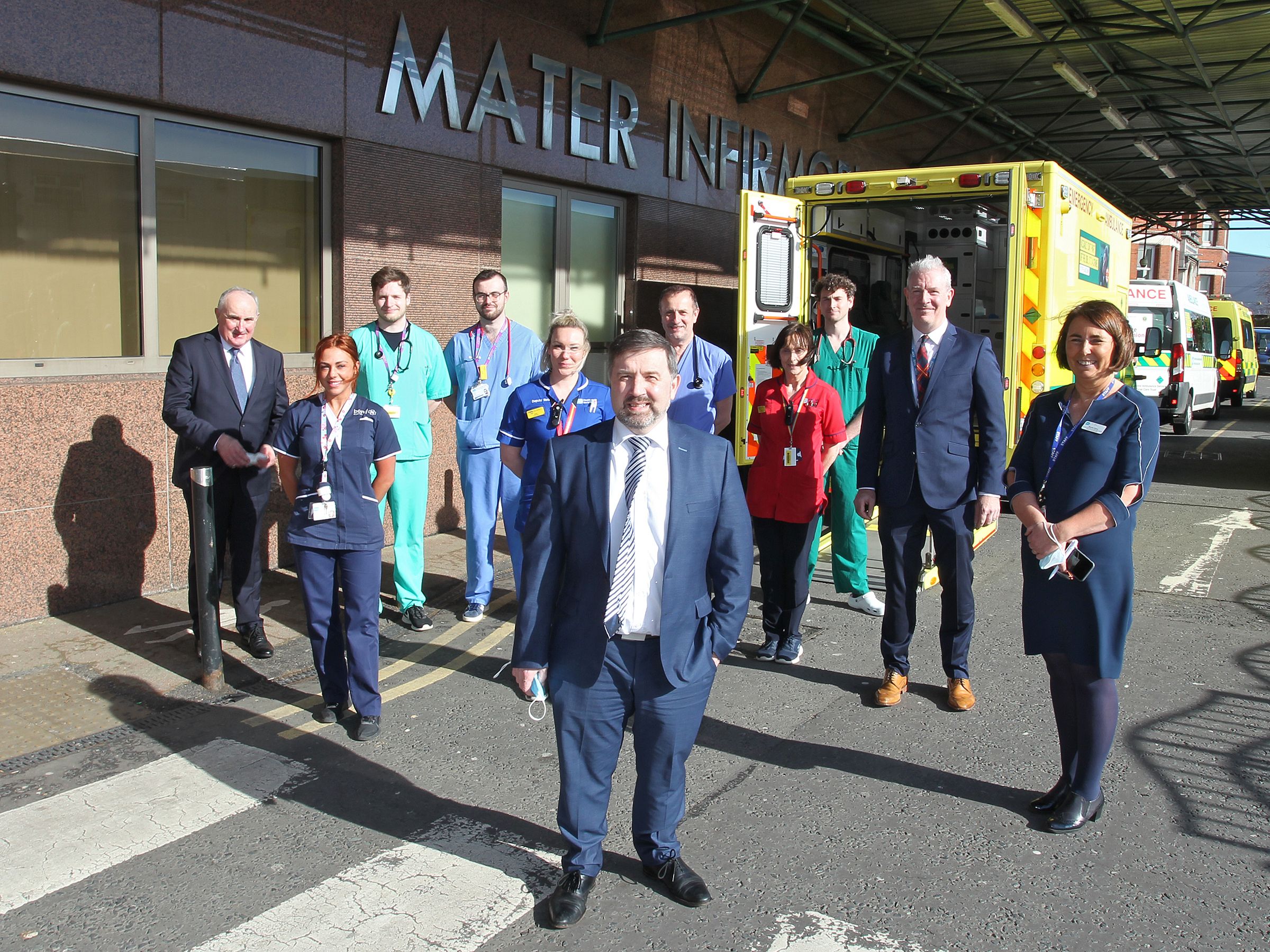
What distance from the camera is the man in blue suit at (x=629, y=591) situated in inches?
121

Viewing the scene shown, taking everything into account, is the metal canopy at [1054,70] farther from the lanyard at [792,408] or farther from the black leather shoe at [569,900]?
the black leather shoe at [569,900]

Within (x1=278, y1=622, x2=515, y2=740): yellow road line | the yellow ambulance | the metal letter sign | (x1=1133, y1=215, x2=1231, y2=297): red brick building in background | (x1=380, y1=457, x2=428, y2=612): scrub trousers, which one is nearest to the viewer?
(x1=278, y1=622, x2=515, y2=740): yellow road line

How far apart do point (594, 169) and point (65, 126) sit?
16.3 ft

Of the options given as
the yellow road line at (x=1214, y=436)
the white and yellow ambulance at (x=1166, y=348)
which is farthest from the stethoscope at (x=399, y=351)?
the white and yellow ambulance at (x=1166, y=348)

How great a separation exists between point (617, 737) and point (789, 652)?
2628mm

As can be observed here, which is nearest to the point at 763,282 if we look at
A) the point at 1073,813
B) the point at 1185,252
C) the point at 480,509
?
the point at 480,509

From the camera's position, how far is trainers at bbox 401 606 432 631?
625cm

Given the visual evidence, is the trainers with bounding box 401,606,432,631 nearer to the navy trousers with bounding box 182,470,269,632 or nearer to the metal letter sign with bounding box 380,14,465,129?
the navy trousers with bounding box 182,470,269,632

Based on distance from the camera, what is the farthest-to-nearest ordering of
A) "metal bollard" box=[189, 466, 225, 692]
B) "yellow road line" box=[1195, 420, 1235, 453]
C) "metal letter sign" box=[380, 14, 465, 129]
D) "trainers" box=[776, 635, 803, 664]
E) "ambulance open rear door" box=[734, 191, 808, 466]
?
1. "yellow road line" box=[1195, 420, 1235, 453]
2. "ambulance open rear door" box=[734, 191, 808, 466]
3. "metal letter sign" box=[380, 14, 465, 129]
4. "trainers" box=[776, 635, 803, 664]
5. "metal bollard" box=[189, 466, 225, 692]

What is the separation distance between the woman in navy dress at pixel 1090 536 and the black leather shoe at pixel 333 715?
2.93m

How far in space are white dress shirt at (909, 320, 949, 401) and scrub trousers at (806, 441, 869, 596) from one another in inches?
66.0

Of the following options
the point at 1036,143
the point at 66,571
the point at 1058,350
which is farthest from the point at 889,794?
the point at 1036,143

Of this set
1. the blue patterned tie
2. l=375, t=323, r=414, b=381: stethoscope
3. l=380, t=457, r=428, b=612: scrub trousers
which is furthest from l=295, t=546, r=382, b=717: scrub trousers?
l=375, t=323, r=414, b=381: stethoscope

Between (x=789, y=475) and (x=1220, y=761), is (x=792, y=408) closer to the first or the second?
(x=789, y=475)
